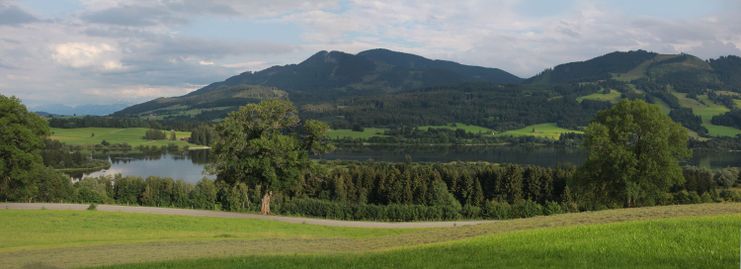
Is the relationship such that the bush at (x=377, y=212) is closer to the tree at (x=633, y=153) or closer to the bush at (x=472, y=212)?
the bush at (x=472, y=212)

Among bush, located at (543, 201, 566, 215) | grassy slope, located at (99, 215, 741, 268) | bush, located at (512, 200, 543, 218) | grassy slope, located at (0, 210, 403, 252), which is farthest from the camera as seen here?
bush, located at (543, 201, 566, 215)

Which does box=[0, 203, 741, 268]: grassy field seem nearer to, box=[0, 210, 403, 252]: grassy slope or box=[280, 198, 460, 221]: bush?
box=[0, 210, 403, 252]: grassy slope

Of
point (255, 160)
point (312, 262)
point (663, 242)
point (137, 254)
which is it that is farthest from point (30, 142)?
point (663, 242)

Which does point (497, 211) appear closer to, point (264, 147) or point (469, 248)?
point (264, 147)

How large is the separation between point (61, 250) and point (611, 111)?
3639cm

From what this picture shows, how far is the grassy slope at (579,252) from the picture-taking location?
12961 mm

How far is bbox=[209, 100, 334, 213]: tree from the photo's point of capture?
4731 centimetres

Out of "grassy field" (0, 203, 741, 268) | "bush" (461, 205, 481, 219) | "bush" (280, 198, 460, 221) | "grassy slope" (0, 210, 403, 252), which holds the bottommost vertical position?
"bush" (461, 205, 481, 219)

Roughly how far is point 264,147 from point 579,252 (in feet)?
116

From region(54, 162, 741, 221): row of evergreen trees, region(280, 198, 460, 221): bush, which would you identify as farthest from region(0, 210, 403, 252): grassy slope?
region(54, 162, 741, 221): row of evergreen trees

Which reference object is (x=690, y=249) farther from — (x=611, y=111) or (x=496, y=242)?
(x=611, y=111)

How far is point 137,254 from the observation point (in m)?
20.5

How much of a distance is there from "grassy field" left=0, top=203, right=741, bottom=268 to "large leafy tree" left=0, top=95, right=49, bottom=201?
24775mm

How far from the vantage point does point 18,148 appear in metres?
51.4
